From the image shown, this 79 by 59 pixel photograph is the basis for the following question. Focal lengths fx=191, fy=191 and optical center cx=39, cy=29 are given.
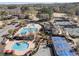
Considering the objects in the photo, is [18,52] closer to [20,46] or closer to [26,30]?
[20,46]

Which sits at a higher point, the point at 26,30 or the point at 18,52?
the point at 26,30

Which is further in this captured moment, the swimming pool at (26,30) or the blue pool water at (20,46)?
the swimming pool at (26,30)

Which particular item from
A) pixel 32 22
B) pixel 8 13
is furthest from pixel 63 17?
pixel 8 13

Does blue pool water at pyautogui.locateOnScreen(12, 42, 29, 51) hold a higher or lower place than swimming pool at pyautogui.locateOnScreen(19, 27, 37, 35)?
lower

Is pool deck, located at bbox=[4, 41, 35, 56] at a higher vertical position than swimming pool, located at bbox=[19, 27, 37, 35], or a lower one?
lower

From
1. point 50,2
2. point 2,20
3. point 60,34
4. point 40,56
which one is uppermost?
point 50,2

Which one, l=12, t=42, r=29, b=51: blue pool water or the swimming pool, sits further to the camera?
the swimming pool

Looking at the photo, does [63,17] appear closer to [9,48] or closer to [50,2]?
[50,2]

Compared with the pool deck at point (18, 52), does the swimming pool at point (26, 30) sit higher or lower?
higher

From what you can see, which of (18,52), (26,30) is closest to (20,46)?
(18,52)

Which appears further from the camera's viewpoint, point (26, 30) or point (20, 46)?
point (26, 30)

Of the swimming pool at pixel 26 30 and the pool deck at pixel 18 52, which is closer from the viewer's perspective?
the pool deck at pixel 18 52
